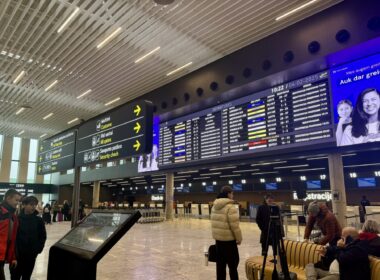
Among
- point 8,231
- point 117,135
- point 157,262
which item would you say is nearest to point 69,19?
point 117,135

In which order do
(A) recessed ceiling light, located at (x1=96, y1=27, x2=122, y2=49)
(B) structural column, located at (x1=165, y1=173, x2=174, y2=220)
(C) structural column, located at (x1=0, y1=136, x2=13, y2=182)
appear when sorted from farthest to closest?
(C) structural column, located at (x1=0, y1=136, x2=13, y2=182), (B) structural column, located at (x1=165, y1=173, x2=174, y2=220), (A) recessed ceiling light, located at (x1=96, y1=27, x2=122, y2=49)

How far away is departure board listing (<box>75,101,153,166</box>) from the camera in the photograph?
4406mm

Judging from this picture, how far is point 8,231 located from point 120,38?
6.30 m

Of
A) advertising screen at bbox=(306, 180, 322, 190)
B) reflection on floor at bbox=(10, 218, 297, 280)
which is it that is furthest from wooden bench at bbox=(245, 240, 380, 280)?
advertising screen at bbox=(306, 180, 322, 190)

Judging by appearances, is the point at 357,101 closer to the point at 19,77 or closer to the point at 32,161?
the point at 19,77

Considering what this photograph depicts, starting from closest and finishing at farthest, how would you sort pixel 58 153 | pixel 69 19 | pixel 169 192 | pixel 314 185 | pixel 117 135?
pixel 117 135 < pixel 58 153 < pixel 69 19 < pixel 169 192 < pixel 314 185

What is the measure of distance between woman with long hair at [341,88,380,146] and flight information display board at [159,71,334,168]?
43 cm

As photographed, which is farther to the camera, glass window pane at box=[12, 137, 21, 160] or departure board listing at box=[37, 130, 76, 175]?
glass window pane at box=[12, 137, 21, 160]

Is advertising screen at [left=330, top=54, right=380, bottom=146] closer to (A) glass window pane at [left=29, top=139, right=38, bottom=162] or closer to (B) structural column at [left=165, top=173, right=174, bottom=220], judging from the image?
(B) structural column at [left=165, top=173, right=174, bottom=220]

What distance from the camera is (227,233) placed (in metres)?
4.06

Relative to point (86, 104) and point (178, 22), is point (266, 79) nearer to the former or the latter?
point (178, 22)

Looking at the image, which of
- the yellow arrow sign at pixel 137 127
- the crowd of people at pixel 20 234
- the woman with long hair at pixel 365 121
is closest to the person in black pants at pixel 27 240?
the crowd of people at pixel 20 234

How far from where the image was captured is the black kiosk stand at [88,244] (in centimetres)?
176

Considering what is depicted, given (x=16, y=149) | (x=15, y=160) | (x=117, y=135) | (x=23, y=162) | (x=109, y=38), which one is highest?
(x=16, y=149)
